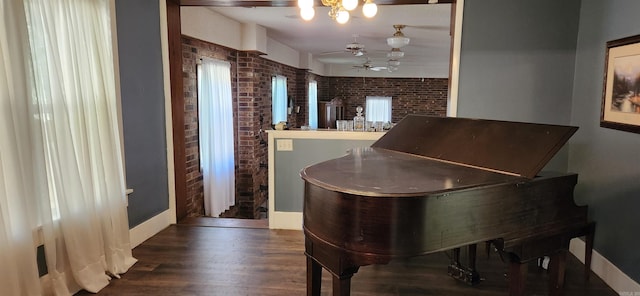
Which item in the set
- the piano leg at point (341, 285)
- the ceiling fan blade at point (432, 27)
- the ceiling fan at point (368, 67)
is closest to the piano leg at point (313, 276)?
the piano leg at point (341, 285)

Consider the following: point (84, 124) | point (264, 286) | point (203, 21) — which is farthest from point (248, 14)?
point (264, 286)

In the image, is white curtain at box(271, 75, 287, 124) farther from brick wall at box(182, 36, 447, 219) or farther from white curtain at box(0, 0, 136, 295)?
white curtain at box(0, 0, 136, 295)

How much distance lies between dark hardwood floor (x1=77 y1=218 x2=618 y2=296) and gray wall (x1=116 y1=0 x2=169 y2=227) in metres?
0.42

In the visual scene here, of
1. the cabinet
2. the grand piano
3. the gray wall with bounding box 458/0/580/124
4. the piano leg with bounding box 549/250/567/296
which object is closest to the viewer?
the grand piano

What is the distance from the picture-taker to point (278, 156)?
373cm

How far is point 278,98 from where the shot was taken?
Result: 740 cm

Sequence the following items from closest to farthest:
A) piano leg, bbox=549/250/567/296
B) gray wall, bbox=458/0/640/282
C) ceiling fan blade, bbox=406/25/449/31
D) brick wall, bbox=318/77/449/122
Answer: piano leg, bbox=549/250/567/296
gray wall, bbox=458/0/640/282
ceiling fan blade, bbox=406/25/449/31
brick wall, bbox=318/77/449/122

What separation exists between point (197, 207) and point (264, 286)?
96.3 inches

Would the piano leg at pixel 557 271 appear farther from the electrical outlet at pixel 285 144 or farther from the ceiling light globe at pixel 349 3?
the electrical outlet at pixel 285 144

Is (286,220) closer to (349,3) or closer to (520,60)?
(349,3)

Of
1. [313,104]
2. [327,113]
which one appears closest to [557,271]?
[313,104]

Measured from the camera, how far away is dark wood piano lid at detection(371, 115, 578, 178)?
1927 mm

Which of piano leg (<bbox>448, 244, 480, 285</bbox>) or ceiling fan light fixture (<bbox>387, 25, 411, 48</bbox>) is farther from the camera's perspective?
ceiling fan light fixture (<bbox>387, 25, 411, 48</bbox>)

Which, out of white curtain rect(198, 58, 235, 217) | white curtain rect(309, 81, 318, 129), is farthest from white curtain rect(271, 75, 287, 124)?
white curtain rect(309, 81, 318, 129)
